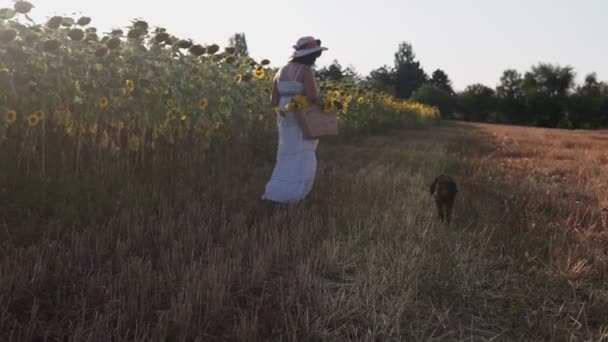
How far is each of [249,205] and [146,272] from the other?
72.8 inches

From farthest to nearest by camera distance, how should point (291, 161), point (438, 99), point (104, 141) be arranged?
1. point (438, 99)
2. point (291, 161)
3. point (104, 141)

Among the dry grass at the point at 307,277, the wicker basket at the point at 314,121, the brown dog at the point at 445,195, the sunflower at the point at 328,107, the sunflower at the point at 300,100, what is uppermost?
the sunflower at the point at 300,100

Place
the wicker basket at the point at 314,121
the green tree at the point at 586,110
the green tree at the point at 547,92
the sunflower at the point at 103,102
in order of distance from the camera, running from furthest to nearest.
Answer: the green tree at the point at 547,92, the green tree at the point at 586,110, the wicker basket at the point at 314,121, the sunflower at the point at 103,102

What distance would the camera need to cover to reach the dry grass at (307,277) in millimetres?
2422

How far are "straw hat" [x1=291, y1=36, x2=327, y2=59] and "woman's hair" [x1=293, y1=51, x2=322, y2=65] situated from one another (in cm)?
4

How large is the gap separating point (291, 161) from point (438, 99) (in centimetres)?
5251

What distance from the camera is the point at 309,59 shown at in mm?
5086

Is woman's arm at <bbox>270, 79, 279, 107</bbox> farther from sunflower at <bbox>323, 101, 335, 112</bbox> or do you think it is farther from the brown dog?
the brown dog

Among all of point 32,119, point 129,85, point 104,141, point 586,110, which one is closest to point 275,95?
point 129,85

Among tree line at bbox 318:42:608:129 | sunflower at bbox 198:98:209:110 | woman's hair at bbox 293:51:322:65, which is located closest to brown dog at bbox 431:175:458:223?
woman's hair at bbox 293:51:322:65

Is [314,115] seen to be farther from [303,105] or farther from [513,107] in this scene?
[513,107]

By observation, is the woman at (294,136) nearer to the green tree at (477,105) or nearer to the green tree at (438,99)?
the green tree at (438,99)

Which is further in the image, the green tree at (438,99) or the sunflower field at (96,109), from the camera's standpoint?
the green tree at (438,99)

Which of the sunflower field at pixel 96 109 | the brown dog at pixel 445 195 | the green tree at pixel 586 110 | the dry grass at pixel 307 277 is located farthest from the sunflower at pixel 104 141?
the green tree at pixel 586 110
